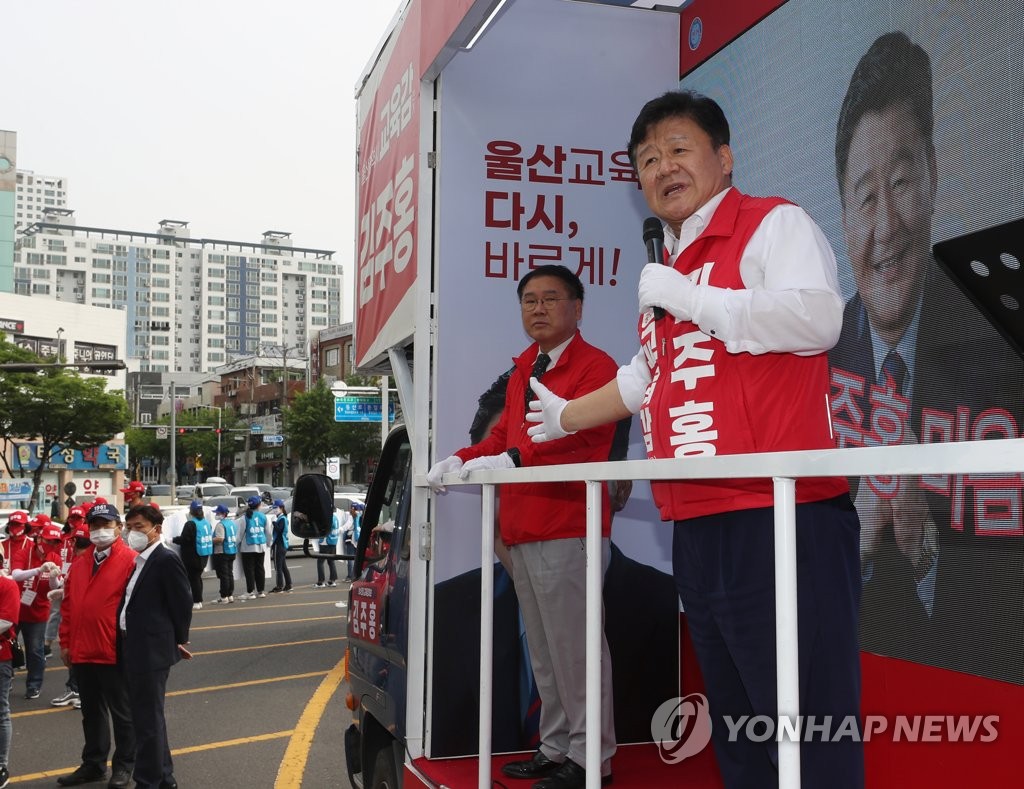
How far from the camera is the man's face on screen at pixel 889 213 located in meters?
2.65

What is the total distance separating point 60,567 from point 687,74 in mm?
7437

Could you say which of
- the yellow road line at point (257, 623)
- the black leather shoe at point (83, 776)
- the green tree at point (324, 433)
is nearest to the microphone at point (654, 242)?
the black leather shoe at point (83, 776)

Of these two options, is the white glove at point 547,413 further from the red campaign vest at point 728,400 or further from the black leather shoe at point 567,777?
the black leather shoe at point 567,777

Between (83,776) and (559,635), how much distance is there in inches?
177

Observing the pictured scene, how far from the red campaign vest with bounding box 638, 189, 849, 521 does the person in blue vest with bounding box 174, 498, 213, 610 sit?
12566mm

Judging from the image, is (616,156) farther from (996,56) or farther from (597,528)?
(597,528)

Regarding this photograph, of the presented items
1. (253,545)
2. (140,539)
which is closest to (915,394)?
(140,539)

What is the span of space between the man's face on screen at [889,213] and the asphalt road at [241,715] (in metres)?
4.47

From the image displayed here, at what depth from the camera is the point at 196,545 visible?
14.6 m

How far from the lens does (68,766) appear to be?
6551mm

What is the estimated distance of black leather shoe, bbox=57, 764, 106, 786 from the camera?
20.1ft

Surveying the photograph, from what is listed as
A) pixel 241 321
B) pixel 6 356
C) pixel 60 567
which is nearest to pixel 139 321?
pixel 241 321

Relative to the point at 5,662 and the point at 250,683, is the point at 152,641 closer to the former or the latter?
the point at 5,662

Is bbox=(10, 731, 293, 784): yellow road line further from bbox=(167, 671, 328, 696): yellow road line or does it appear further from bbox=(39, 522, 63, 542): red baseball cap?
bbox=(39, 522, 63, 542): red baseball cap
